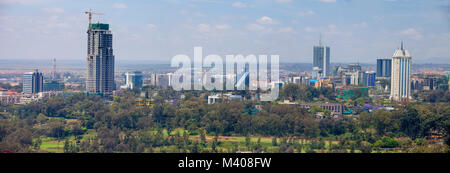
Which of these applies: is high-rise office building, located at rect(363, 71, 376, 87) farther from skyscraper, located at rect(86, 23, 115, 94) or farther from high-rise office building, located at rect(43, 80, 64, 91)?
high-rise office building, located at rect(43, 80, 64, 91)

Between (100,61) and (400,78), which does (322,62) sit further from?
(100,61)

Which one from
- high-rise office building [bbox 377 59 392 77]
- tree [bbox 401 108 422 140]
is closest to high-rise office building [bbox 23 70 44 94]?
tree [bbox 401 108 422 140]

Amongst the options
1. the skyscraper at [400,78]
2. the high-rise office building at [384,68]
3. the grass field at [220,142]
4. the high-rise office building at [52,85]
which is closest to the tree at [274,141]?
the grass field at [220,142]

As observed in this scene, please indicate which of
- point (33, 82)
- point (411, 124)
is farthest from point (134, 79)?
point (411, 124)

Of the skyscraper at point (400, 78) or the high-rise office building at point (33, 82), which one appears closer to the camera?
the high-rise office building at point (33, 82)

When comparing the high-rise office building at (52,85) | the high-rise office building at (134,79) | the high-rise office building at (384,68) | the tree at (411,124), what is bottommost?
the tree at (411,124)

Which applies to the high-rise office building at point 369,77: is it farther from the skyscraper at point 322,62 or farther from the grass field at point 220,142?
the grass field at point 220,142
